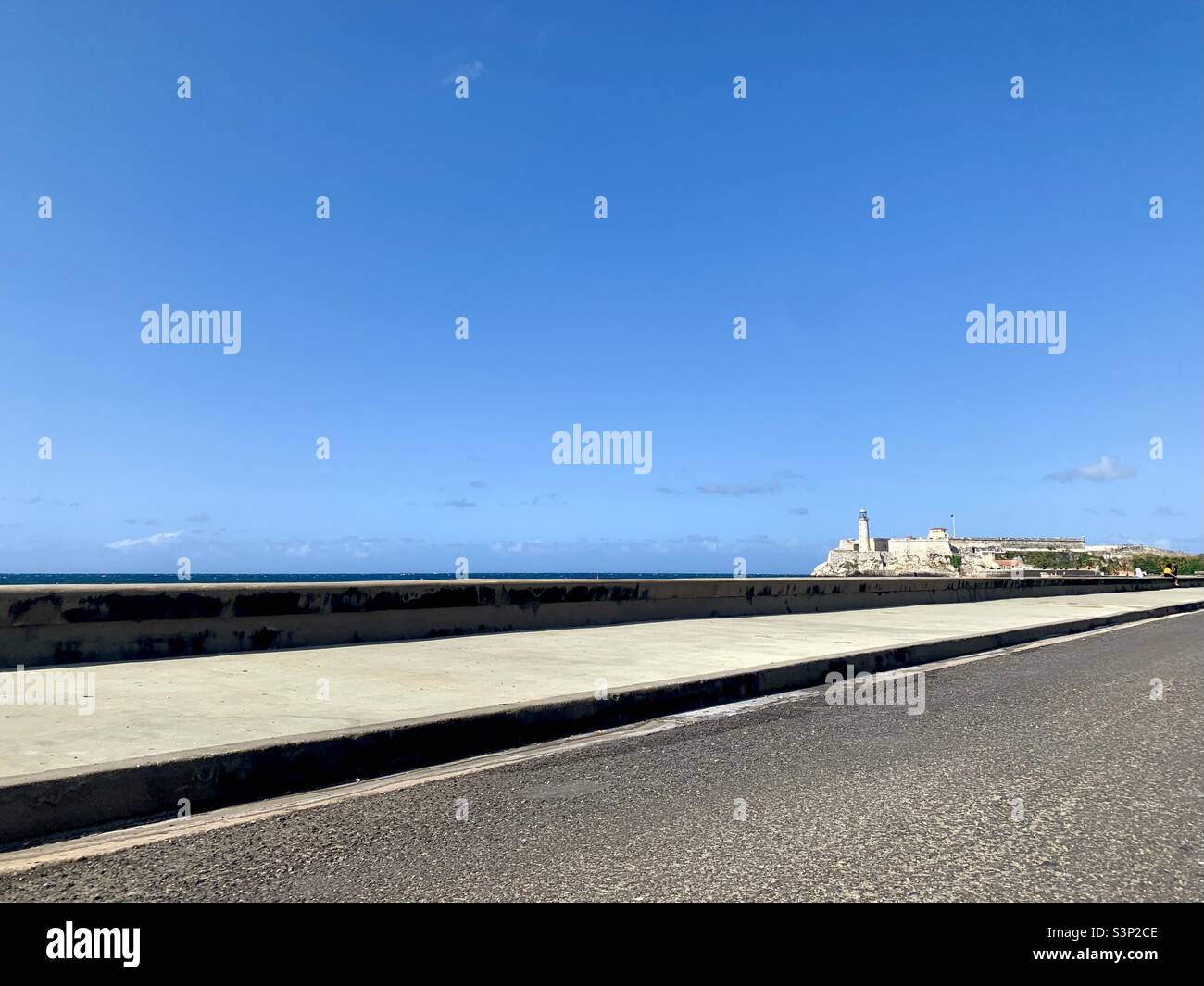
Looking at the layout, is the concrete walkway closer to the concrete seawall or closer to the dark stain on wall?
the concrete seawall

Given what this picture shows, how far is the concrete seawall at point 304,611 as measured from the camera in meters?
7.94

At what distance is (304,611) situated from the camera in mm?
9633

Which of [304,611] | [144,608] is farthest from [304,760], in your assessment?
[304,611]

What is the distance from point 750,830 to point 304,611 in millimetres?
6804

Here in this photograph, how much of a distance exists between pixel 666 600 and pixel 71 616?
8.89m

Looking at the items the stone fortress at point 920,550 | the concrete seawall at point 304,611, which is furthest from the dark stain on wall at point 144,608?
the stone fortress at point 920,550

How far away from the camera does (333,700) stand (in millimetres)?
6418

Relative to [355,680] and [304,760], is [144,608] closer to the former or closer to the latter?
[355,680]

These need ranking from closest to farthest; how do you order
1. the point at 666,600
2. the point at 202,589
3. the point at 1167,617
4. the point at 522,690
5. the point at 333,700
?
the point at 333,700 → the point at 522,690 → the point at 202,589 → the point at 666,600 → the point at 1167,617
